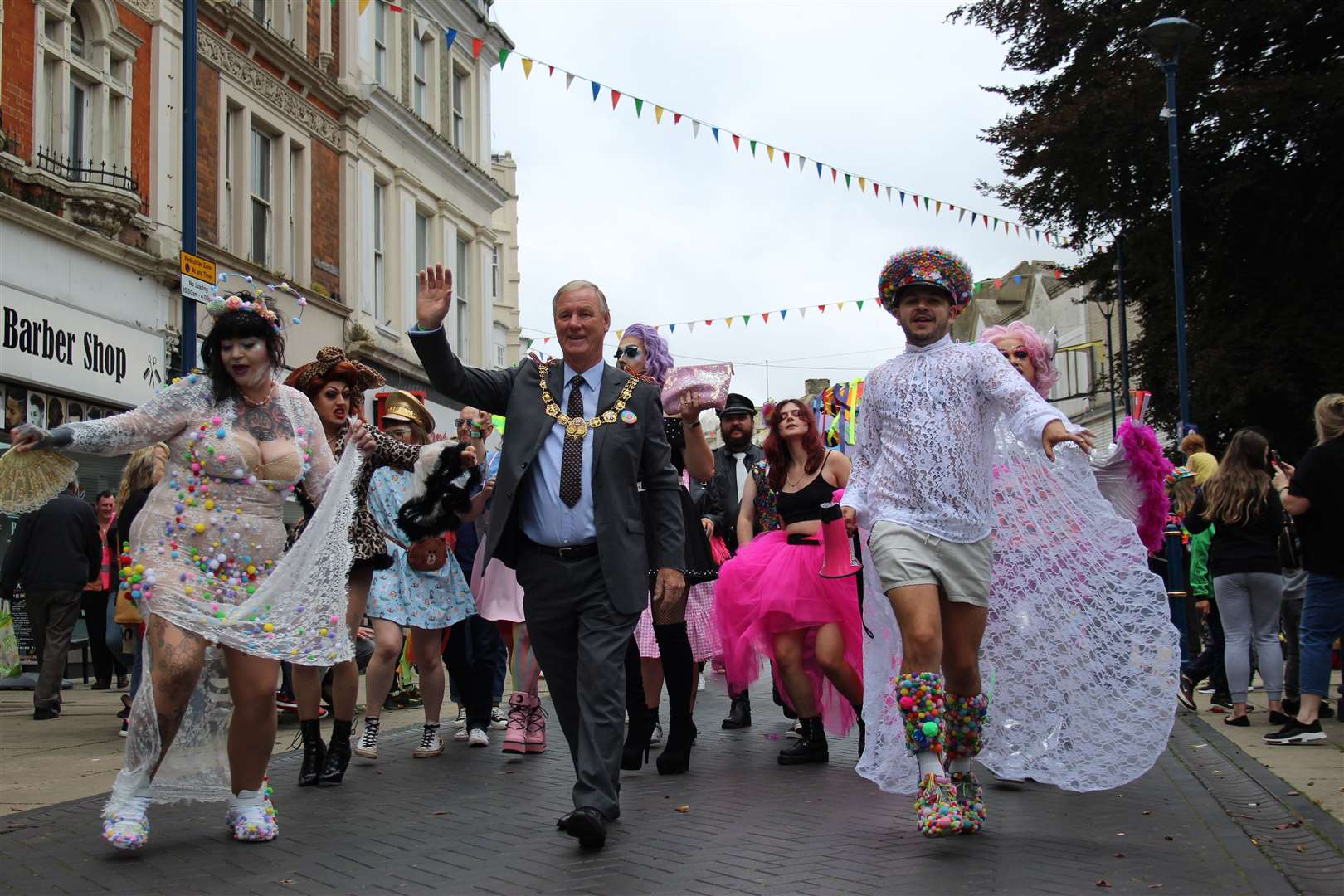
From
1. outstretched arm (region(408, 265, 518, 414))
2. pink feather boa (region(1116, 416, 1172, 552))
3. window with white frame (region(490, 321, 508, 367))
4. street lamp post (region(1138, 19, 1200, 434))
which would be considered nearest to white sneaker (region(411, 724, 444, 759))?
outstretched arm (region(408, 265, 518, 414))

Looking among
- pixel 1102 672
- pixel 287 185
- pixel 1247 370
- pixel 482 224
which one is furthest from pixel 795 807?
pixel 482 224

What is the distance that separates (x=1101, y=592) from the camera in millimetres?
5992

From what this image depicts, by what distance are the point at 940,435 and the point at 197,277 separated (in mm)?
7741

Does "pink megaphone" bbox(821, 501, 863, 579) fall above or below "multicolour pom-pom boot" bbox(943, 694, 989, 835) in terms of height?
above

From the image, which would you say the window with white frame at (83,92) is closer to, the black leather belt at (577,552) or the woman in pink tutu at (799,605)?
the woman in pink tutu at (799,605)

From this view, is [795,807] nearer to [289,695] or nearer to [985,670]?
[985,670]

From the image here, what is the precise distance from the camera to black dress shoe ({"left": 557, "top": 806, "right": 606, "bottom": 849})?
198 inches

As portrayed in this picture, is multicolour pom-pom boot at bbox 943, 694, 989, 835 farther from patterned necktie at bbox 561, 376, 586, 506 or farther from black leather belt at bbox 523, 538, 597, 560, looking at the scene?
patterned necktie at bbox 561, 376, 586, 506

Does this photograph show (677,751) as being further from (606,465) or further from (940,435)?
(940,435)

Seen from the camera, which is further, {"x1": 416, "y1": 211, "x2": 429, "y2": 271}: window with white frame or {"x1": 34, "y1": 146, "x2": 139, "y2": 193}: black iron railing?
{"x1": 416, "y1": 211, "x2": 429, "y2": 271}: window with white frame

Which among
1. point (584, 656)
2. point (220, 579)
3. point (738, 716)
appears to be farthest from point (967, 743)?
point (738, 716)

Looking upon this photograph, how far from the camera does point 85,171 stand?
1783cm

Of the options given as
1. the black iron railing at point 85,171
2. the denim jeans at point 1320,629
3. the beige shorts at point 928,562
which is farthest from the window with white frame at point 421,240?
the beige shorts at point 928,562

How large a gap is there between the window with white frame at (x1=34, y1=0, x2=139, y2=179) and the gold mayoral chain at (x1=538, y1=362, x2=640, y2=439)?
13.3 metres
